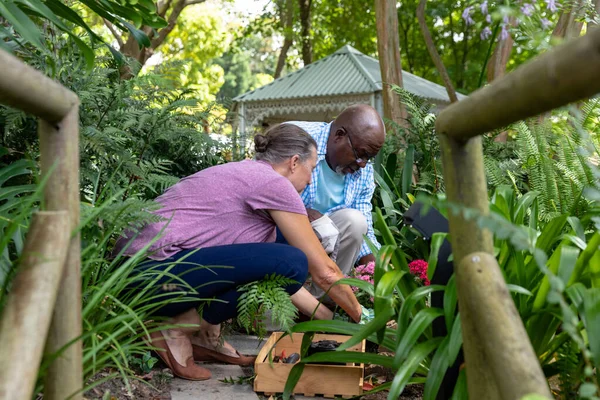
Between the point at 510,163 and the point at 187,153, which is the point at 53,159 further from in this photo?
the point at 510,163

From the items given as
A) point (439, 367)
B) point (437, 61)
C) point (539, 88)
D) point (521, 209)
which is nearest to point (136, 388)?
point (439, 367)

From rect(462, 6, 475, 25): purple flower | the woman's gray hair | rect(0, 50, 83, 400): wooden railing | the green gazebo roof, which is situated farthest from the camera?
the green gazebo roof

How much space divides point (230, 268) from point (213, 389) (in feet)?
1.60

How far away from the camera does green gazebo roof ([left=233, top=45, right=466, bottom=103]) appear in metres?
11.9

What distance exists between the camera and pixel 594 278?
192cm

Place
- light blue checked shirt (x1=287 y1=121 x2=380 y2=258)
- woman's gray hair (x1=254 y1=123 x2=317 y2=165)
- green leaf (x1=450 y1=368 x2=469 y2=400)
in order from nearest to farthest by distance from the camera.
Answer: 1. green leaf (x1=450 y1=368 x2=469 y2=400)
2. woman's gray hair (x1=254 y1=123 x2=317 y2=165)
3. light blue checked shirt (x1=287 y1=121 x2=380 y2=258)

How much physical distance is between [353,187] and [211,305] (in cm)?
163

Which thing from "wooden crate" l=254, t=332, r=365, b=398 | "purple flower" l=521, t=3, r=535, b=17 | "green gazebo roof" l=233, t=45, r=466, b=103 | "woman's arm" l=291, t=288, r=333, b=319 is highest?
"green gazebo roof" l=233, t=45, r=466, b=103

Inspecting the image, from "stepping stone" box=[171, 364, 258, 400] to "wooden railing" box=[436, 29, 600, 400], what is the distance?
137 cm

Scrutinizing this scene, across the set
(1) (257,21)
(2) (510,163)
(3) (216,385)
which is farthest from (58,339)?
(1) (257,21)

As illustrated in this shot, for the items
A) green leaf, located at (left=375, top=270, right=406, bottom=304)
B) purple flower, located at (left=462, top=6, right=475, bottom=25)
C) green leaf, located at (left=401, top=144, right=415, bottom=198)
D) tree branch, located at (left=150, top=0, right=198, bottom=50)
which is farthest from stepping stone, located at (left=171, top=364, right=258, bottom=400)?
tree branch, located at (left=150, top=0, right=198, bottom=50)

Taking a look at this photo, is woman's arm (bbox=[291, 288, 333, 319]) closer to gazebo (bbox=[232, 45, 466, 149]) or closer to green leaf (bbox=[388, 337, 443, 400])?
green leaf (bbox=[388, 337, 443, 400])

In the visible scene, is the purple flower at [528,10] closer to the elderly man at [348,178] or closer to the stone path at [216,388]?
the elderly man at [348,178]

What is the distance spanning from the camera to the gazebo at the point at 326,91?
39.1 ft
